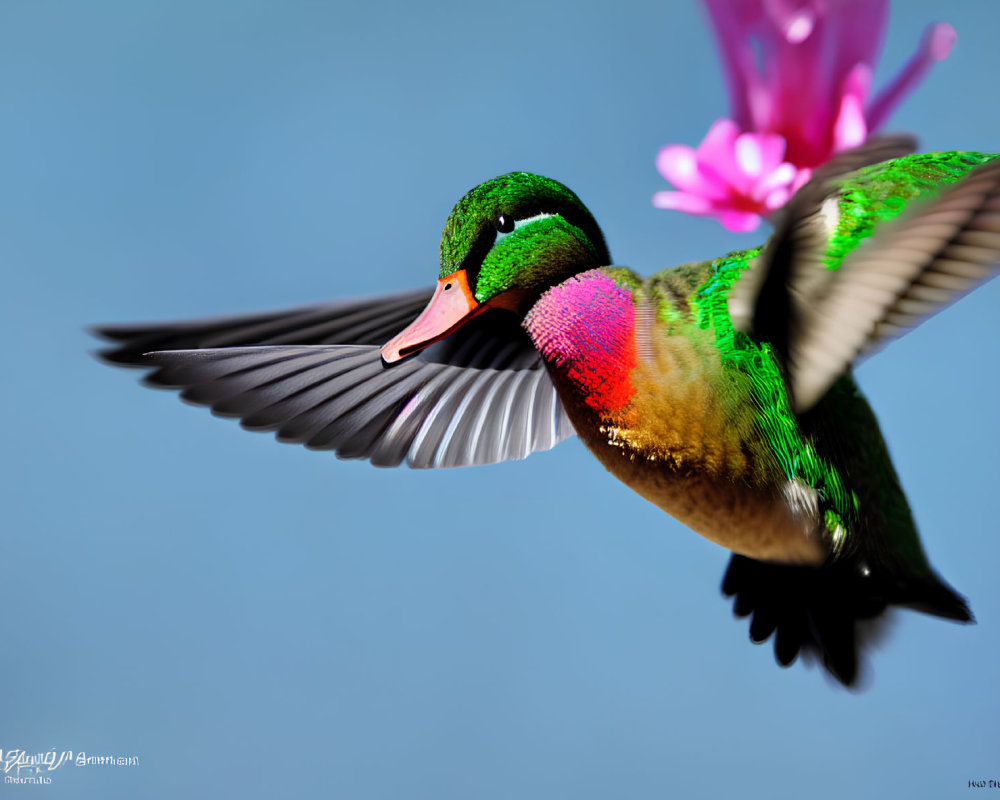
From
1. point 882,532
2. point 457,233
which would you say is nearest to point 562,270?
point 457,233

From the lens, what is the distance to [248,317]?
565 millimetres

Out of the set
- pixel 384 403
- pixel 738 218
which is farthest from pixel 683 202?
pixel 384 403

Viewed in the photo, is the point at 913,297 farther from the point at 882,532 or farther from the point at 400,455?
the point at 400,455

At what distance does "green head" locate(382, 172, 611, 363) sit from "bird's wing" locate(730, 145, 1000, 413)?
98 mm

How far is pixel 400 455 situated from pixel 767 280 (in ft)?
0.97

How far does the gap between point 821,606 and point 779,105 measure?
37 cm

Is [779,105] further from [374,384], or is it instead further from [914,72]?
[374,384]

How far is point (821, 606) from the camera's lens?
24.8 inches

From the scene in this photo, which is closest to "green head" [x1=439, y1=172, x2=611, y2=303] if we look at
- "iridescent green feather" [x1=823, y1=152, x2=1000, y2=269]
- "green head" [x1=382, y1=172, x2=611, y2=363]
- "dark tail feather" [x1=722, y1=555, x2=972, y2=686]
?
"green head" [x1=382, y1=172, x2=611, y2=363]

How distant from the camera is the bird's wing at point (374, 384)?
548 mm

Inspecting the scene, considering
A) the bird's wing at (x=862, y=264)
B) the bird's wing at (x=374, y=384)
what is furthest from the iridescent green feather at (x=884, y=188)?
the bird's wing at (x=374, y=384)

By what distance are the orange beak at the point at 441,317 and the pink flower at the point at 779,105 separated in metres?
0.10

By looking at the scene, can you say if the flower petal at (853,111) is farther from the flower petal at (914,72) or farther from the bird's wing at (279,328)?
the bird's wing at (279,328)

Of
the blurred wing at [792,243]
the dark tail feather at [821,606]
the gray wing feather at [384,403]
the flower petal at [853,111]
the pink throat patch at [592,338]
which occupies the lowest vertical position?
the dark tail feather at [821,606]
